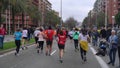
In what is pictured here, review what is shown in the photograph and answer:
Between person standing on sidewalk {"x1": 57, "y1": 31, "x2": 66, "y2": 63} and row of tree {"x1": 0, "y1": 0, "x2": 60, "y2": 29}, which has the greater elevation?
row of tree {"x1": 0, "y1": 0, "x2": 60, "y2": 29}

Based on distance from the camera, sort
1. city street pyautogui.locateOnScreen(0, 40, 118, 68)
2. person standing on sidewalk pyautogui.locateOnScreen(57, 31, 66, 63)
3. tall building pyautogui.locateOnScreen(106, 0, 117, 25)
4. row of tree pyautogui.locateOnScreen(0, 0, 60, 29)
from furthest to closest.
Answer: tall building pyautogui.locateOnScreen(106, 0, 117, 25) < row of tree pyautogui.locateOnScreen(0, 0, 60, 29) < person standing on sidewalk pyautogui.locateOnScreen(57, 31, 66, 63) < city street pyautogui.locateOnScreen(0, 40, 118, 68)

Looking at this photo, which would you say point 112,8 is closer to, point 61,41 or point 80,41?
point 61,41

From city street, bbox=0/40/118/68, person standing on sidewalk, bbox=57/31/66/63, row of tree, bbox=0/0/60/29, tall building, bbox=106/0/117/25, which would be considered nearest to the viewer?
city street, bbox=0/40/118/68

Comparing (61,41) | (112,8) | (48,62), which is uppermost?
(112,8)

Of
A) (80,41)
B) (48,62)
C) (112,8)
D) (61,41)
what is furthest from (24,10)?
(112,8)

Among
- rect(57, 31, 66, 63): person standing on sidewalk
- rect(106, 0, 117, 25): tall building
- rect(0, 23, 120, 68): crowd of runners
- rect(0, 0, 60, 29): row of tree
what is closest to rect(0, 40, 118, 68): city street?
rect(0, 23, 120, 68): crowd of runners

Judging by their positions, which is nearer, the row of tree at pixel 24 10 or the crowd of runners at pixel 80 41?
the crowd of runners at pixel 80 41

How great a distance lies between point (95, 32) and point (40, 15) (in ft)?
301

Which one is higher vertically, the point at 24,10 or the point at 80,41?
the point at 24,10

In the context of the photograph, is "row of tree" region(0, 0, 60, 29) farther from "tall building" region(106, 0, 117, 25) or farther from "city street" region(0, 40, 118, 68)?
"tall building" region(106, 0, 117, 25)

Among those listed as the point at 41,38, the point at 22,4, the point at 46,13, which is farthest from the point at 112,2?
the point at 41,38

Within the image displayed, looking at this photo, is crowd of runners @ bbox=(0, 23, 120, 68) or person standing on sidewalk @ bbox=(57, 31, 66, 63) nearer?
crowd of runners @ bbox=(0, 23, 120, 68)

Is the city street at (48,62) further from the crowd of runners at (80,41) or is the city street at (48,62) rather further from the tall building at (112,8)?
the tall building at (112,8)

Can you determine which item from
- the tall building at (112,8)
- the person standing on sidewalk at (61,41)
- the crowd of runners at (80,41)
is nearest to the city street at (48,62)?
the crowd of runners at (80,41)
